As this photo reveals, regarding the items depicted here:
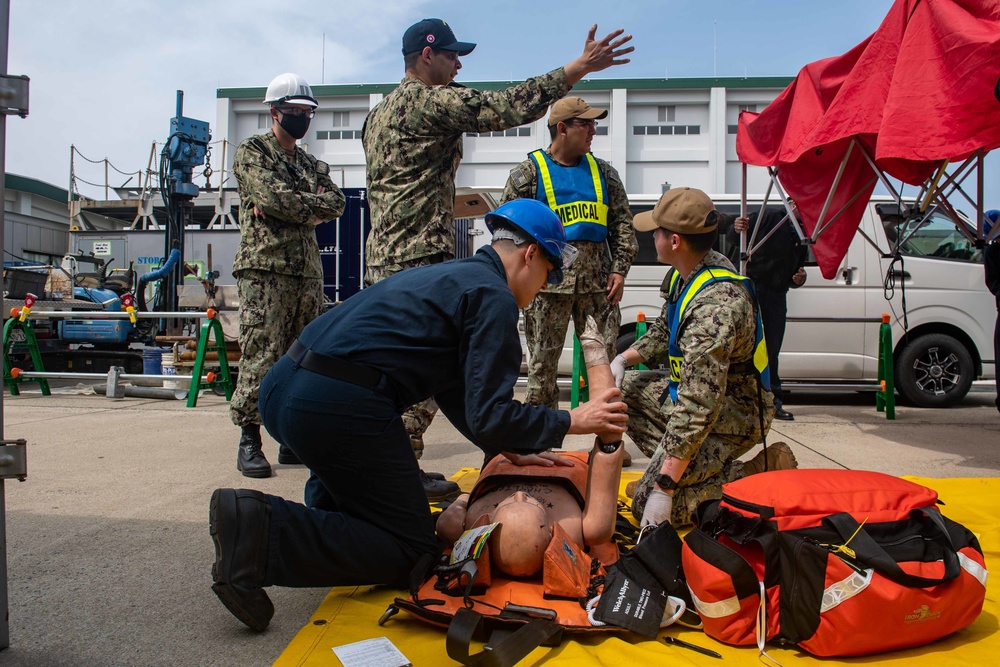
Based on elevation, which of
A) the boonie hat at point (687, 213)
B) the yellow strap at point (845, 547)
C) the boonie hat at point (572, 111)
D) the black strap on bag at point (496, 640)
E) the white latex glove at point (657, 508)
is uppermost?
the boonie hat at point (572, 111)

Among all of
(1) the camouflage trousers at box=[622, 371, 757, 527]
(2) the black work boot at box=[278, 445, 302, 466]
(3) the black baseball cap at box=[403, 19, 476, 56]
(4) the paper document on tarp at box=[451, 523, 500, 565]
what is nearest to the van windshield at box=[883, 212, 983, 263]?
(1) the camouflage trousers at box=[622, 371, 757, 527]

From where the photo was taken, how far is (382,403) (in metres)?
2.14

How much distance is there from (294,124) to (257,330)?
1.26 m

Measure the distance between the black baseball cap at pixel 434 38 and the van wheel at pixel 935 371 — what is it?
19.0 feet

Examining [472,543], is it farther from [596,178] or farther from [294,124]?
[294,124]

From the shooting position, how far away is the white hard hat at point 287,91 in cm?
405

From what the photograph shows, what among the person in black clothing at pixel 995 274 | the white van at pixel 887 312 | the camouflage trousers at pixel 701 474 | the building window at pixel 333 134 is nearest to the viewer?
the camouflage trousers at pixel 701 474

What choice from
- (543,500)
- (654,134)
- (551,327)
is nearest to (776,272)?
(551,327)

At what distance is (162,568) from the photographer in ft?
8.22

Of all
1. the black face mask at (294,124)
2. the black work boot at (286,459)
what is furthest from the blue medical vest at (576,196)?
the black work boot at (286,459)

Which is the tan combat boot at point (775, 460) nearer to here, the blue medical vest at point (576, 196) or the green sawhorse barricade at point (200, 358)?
the blue medical vest at point (576, 196)

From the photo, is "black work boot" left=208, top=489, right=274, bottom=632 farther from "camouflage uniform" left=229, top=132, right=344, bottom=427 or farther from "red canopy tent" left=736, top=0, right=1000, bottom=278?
"red canopy tent" left=736, top=0, right=1000, bottom=278

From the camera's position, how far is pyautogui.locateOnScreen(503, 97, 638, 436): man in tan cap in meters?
4.02

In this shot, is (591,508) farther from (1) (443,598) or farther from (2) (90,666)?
(2) (90,666)
